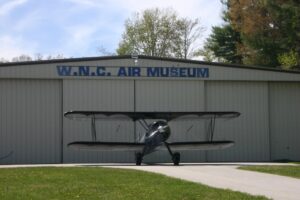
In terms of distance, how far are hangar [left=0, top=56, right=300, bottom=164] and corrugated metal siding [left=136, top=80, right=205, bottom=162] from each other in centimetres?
5

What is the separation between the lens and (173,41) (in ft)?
224

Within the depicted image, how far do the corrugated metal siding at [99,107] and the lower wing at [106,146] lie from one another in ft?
10.4

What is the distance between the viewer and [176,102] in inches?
1142

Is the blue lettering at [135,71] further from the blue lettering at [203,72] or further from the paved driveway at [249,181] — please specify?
the paved driveway at [249,181]

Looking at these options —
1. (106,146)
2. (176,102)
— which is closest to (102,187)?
(106,146)

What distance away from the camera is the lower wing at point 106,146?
24.2m

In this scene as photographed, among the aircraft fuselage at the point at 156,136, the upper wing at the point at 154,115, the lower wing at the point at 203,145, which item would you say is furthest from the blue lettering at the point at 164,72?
the lower wing at the point at 203,145

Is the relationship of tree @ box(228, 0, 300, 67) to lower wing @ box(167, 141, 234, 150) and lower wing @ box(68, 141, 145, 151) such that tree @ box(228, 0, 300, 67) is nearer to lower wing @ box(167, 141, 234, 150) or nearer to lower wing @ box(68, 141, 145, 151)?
lower wing @ box(167, 141, 234, 150)

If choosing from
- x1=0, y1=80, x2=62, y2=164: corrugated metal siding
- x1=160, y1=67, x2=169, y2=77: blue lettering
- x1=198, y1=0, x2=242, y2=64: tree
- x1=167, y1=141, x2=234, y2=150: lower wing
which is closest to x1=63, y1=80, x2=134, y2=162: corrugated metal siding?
x1=0, y1=80, x2=62, y2=164: corrugated metal siding

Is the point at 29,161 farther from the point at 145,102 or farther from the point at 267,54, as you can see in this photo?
the point at 267,54

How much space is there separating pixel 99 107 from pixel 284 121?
9507 millimetres

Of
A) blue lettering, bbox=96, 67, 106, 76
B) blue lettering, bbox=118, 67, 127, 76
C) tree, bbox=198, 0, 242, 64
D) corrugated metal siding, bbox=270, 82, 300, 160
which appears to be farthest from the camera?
tree, bbox=198, 0, 242, 64

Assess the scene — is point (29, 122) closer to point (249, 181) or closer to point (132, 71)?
point (132, 71)

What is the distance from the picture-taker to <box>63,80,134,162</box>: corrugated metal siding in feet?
92.0
